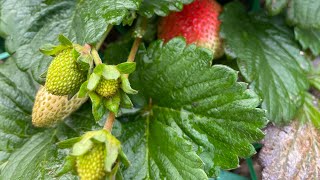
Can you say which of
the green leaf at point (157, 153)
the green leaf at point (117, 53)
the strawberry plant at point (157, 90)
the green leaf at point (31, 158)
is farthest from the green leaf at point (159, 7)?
the green leaf at point (31, 158)

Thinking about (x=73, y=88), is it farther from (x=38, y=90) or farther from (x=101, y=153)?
(x=38, y=90)

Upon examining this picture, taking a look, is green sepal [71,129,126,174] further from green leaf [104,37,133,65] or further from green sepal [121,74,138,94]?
green leaf [104,37,133,65]

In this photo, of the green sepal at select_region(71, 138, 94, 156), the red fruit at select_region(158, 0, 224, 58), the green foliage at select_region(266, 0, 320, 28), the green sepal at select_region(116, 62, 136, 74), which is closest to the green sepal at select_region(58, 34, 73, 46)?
the green sepal at select_region(116, 62, 136, 74)

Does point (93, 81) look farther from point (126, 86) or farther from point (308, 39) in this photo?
point (308, 39)

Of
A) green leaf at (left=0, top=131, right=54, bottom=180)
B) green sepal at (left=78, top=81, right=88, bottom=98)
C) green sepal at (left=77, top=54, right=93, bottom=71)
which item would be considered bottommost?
green leaf at (left=0, top=131, right=54, bottom=180)

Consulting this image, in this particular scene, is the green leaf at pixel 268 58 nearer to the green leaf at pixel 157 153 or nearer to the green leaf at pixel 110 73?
the green leaf at pixel 157 153

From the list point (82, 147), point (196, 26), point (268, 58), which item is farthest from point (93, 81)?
point (268, 58)
